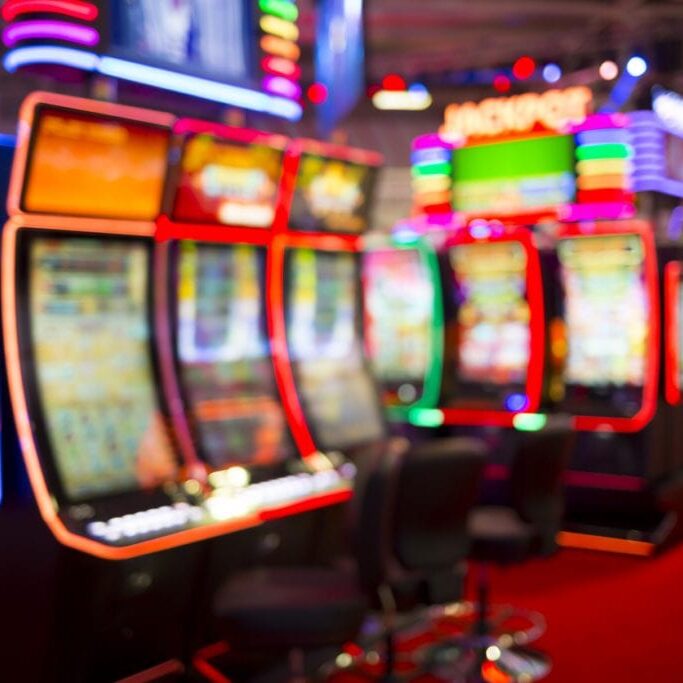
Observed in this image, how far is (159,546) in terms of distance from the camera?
2.34 m

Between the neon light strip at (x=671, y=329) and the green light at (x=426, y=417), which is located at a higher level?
the neon light strip at (x=671, y=329)

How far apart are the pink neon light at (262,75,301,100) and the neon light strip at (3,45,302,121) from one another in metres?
0.02

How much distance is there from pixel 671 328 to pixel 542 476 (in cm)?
218

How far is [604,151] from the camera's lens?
519 centimetres

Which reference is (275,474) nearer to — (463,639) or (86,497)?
(86,497)

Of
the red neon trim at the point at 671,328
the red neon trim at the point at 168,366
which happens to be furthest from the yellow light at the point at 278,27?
the red neon trim at the point at 671,328

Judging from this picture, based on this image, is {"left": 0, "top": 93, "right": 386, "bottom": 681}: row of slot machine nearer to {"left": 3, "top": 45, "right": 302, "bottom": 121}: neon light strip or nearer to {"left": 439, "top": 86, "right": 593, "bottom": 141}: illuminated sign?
{"left": 3, "top": 45, "right": 302, "bottom": 121}: neon light strip

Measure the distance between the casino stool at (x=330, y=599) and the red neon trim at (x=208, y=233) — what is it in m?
1.02

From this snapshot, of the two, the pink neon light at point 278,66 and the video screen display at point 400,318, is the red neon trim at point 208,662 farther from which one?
the video screen display at point 400,318

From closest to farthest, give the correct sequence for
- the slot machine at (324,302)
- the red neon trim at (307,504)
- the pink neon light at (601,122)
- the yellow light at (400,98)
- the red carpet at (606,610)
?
the red neon trim at (307,504) < the red carpet at (606,610) < the slot machine at (324,302) < the pink neon light at (601,122) < the yellow light at (400,98)

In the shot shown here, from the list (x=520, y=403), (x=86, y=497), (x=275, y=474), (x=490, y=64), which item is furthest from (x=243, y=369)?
(x=490, y=64)

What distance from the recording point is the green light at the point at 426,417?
5559mm

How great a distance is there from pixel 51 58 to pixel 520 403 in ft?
11.5

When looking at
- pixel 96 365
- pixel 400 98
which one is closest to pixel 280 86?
pixel 96 365
